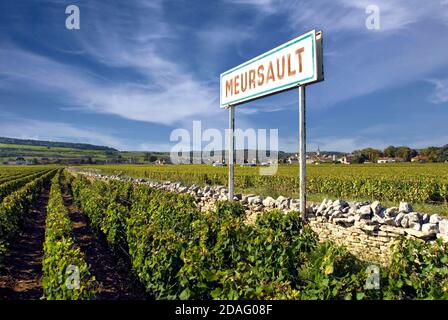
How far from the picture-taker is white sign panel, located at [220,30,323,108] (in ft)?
28.8

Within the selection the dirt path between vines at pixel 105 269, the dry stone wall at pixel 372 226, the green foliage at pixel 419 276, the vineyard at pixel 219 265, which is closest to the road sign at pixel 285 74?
the dry stone wall at pixel 372 226

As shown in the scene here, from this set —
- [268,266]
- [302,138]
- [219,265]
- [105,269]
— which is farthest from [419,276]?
[105,269]

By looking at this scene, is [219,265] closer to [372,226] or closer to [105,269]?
[372,226]

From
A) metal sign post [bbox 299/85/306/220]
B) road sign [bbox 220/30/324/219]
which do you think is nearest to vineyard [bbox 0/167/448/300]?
metal sign post [bbox 299/85/306/220]

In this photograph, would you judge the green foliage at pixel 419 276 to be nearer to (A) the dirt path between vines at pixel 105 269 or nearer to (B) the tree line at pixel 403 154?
(A) the dirt path between vines at pixel 105 269

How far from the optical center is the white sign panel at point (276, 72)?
877cm

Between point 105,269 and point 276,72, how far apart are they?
797 centimetres

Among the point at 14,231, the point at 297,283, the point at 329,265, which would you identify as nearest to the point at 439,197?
the point at 297,283

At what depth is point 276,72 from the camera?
10.1 meters

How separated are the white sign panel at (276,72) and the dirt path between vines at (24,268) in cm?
872

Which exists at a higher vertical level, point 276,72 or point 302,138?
point 276,72

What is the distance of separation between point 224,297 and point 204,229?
3650mm

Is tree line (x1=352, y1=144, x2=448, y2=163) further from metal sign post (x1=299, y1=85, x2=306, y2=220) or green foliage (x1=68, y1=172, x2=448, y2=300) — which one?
green foliage (x1=68, y1=172, x2=448, y2=300)
